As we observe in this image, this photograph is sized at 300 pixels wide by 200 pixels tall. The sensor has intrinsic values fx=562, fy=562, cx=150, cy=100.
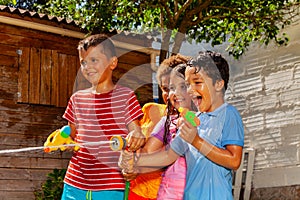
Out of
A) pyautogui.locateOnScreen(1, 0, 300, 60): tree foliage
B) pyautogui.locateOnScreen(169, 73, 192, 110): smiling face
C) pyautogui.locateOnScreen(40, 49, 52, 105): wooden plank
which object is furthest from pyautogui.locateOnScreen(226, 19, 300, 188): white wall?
pyautogui.locateOnScreen(169, 73, 192, 110): smiling face

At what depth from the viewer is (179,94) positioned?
301cm

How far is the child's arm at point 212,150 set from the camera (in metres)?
2.38

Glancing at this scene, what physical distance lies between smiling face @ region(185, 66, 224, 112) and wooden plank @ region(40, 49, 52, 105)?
471cm

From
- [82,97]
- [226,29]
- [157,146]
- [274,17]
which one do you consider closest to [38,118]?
[226,29]

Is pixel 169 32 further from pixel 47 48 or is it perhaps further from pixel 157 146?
pixel 157 146

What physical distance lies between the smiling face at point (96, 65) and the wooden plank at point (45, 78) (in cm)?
406

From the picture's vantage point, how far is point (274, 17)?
6.82 meters

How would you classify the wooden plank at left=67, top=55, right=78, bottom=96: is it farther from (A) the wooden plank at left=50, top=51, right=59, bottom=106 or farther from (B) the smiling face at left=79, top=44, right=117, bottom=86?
(B) the smiling face at left=79, top=44, right=117, bottom=86

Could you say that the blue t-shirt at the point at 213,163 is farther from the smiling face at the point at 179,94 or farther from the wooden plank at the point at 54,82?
the wooden plank at the point at 54,82

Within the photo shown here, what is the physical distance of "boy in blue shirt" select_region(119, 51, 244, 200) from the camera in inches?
95.4

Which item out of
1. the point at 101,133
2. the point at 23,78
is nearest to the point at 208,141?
the point at 101,133

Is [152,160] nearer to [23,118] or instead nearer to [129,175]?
[129,175]

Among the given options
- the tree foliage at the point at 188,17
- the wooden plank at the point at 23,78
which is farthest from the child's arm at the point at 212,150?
the wooden plank at the point at 23,78

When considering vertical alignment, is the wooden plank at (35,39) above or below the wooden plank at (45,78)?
above
